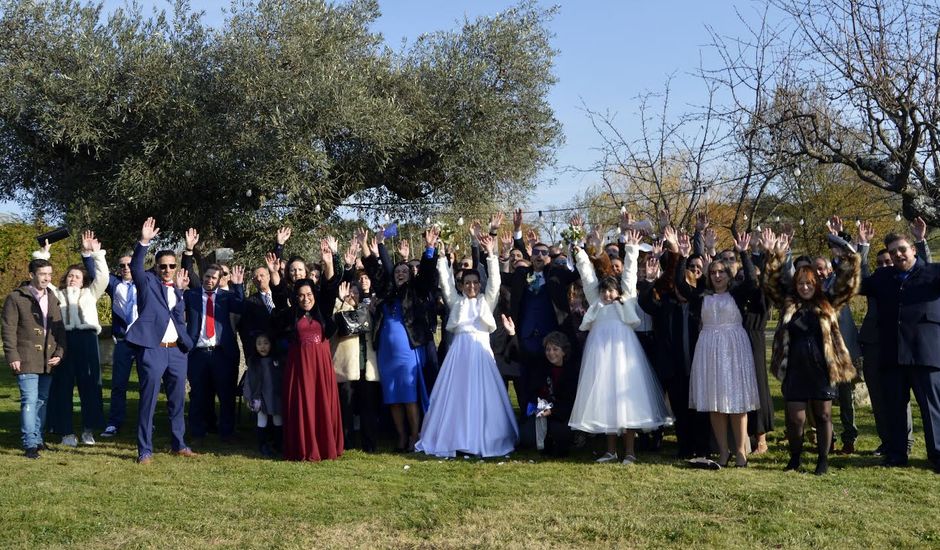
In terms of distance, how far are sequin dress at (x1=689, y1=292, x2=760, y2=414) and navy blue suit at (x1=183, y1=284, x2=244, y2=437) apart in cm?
511

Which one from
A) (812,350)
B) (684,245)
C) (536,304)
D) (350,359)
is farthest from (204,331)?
(812,350)

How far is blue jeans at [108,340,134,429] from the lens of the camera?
10.2 meters

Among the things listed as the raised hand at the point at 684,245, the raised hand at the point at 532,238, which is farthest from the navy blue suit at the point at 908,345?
the raised hand at the point at 532,238

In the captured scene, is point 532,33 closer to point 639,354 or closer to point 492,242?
point 492,242

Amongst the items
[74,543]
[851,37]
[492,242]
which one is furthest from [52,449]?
[851,37]

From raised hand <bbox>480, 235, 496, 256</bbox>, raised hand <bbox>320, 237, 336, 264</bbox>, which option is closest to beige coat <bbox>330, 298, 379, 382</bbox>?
raised hand <bbox>320, 237, 336, 264</bbox>

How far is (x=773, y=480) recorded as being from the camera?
7.08 meters

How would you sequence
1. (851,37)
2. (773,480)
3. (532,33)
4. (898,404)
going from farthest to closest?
(532,33) < (851,37) < (898,404) < (773,480)

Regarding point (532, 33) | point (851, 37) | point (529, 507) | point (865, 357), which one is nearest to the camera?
point (529, 507)

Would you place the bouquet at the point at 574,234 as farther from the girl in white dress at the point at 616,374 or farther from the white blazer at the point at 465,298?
the white blazer at the point at 465,298

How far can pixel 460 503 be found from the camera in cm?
653

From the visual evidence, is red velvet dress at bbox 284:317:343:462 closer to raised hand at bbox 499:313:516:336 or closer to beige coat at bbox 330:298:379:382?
beige coat at bbox 330:298:379:382

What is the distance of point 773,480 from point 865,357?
194cm

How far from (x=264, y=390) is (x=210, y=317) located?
4.78 feet
